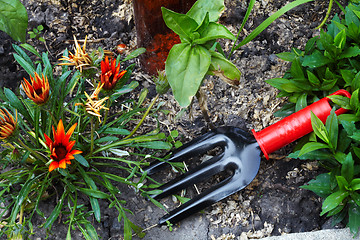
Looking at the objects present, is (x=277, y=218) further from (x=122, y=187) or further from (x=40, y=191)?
(x=40, y=191)

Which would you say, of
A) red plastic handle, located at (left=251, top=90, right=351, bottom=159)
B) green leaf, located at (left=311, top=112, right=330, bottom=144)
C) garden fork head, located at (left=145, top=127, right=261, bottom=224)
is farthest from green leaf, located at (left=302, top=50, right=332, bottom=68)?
garden fork head, located at (left=145, top=127, right=261, bottom=224)

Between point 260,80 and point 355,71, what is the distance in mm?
459

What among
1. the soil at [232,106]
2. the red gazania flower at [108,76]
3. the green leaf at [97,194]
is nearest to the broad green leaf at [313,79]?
the soil at [232,106]

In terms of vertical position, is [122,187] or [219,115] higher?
[219,115]

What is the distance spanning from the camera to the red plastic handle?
1515 mm

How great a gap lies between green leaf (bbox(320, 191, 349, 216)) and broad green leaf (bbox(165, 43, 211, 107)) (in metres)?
0.58

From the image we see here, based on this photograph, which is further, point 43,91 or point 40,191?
point 40,191

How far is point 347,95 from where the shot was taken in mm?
1514

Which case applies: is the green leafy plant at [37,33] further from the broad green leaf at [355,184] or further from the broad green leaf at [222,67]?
the broad green leaf at [355,184]

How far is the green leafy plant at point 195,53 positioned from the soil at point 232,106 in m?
0.39

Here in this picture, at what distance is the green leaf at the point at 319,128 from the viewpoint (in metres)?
1.43

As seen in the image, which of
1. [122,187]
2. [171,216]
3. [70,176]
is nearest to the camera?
[70,176]

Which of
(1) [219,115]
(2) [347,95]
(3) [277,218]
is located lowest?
(3) [277,218]

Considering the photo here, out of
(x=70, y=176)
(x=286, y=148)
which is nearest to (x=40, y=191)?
(x=70, y=176)
